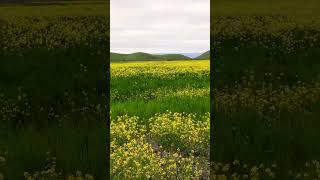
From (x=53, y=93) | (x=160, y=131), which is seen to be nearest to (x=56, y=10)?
(x=53, y=93)

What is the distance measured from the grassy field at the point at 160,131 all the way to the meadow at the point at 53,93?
0.54 metres

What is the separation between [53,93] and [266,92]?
11.9ft

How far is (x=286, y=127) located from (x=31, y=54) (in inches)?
239

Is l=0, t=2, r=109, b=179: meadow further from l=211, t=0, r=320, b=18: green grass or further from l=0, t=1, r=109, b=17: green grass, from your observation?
l=211, t=0, r=320, b=18: green grass

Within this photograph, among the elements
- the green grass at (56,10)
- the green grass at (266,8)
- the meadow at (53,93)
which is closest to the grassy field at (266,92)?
the green grass at (266,8)

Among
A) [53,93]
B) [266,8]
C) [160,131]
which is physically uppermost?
[266,8]

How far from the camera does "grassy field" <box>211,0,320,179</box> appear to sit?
677 cm

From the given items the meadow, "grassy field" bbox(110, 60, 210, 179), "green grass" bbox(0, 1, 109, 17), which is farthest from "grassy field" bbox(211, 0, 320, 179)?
"green grass" bbox(0, 1, 109, 17)

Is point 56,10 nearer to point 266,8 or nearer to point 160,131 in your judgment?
point 266,8

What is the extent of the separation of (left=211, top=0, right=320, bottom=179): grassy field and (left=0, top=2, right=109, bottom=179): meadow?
1842 millimetres

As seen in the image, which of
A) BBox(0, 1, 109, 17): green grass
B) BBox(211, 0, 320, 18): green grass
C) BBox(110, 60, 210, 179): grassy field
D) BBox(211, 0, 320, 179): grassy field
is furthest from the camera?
BBox(0, 1, 109, 17): green grass

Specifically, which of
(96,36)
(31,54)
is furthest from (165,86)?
(31,54)

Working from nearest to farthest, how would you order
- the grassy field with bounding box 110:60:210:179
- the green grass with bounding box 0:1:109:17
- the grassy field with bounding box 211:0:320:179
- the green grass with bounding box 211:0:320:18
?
the grassy field with bounding box 211:0:320:179 < the grassy field with bounding box 110:60:210:179 < the green grass with bounding box 211:0:320:18 < the green grass with bounding box 0:1:109:17

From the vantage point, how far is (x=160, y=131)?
28.7 feet
